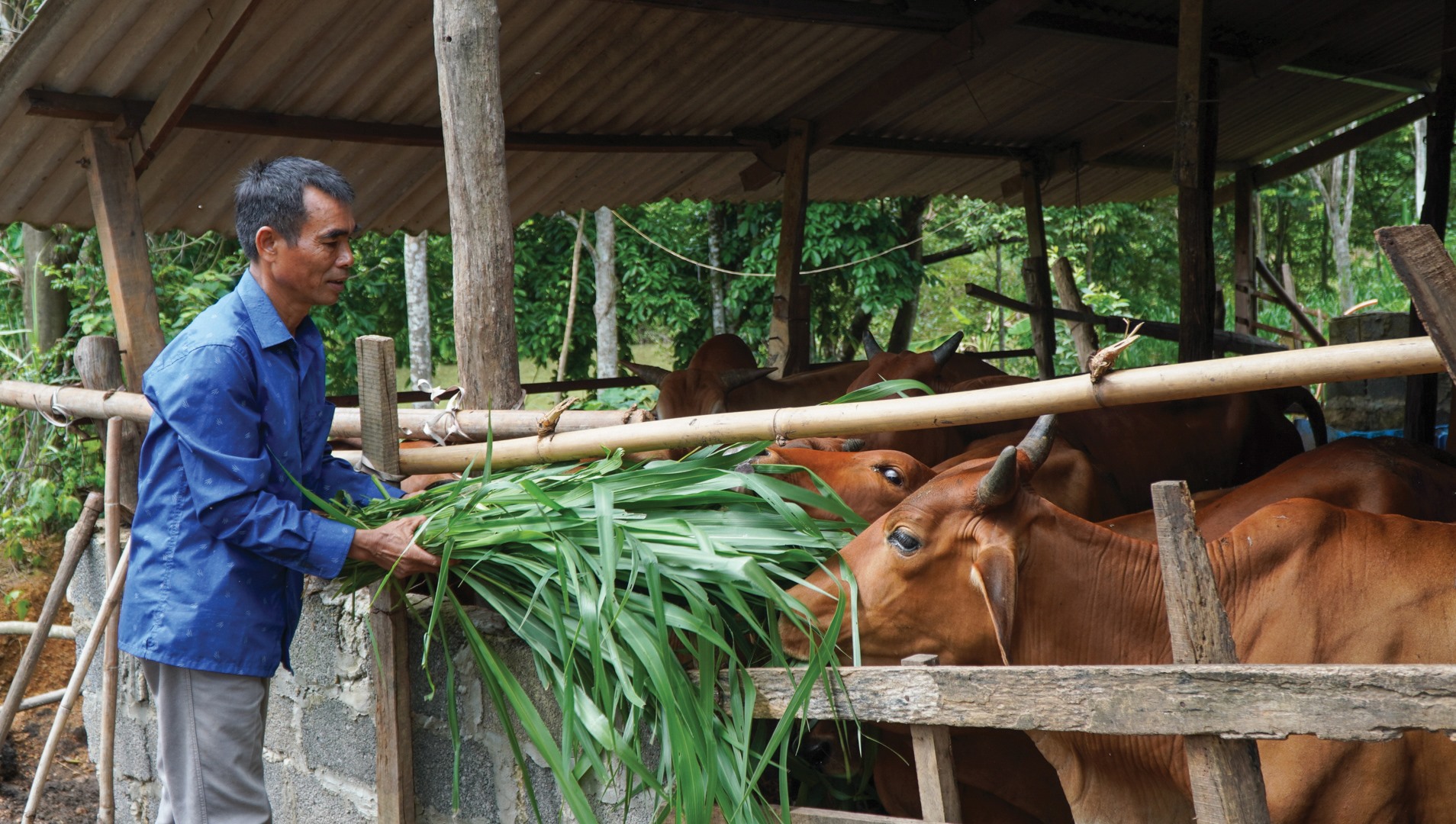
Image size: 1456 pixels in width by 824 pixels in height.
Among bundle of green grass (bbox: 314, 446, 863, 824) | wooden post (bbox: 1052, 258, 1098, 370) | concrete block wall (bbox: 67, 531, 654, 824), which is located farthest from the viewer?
wooden post (bbox: 1052, 258, 1098, 370)

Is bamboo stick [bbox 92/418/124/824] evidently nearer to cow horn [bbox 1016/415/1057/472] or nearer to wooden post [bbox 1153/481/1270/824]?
cow horn [bbox 1016/415/1057/472]

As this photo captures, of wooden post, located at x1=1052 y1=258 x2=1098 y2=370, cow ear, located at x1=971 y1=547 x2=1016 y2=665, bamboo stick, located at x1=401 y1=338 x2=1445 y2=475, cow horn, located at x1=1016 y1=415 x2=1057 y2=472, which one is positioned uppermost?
wooden post, located at x1=1052 y1=258 x2=1098 y2=370

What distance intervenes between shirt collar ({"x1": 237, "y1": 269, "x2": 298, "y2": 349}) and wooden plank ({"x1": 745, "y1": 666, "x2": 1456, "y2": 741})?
1.44 metres

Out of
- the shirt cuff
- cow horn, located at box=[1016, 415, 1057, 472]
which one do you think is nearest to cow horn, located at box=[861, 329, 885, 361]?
cow horn, located at box=[1016, 415, 1057, 472]

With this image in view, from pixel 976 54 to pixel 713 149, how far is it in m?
1.63

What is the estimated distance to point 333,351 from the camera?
41.2 feet

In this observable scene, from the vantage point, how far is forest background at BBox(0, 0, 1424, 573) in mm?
9133

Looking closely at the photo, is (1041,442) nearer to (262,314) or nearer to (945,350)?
(262,314)

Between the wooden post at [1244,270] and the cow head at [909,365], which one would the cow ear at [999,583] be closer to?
the cow head at [909,365]

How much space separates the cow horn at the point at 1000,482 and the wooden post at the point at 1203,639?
0.58 metres

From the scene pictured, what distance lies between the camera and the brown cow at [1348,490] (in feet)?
11.1

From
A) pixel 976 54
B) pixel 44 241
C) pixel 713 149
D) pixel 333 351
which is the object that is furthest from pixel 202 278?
pixel 976 54

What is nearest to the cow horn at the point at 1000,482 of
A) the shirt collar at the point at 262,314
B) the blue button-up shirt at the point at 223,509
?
the blue button-up shirt at the point at 223,509

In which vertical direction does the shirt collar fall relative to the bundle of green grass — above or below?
above
